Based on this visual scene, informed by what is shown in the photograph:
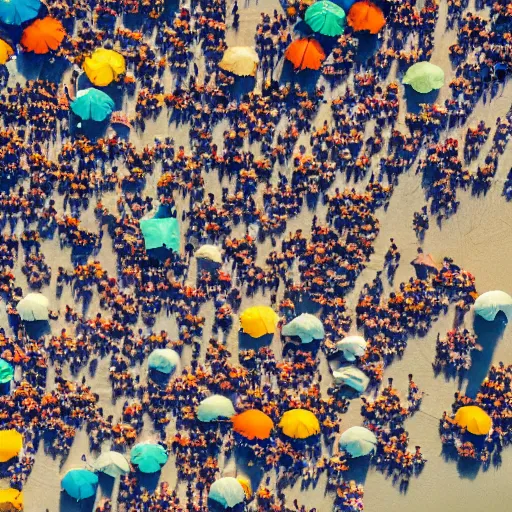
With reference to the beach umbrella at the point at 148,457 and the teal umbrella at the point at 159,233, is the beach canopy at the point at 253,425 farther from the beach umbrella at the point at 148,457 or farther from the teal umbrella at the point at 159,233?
the teal umbrella at the point at 159,233

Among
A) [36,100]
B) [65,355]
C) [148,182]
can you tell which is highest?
[36,100]

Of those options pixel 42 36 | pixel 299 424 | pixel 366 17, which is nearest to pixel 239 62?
pixel 366 17

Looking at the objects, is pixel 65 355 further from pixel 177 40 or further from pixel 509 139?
pixel 509 139

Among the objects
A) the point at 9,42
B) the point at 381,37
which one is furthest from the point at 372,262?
the point at 9,42

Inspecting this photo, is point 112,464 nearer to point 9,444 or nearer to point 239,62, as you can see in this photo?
point 9,444

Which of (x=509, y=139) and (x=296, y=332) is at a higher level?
(x=509, y=139)

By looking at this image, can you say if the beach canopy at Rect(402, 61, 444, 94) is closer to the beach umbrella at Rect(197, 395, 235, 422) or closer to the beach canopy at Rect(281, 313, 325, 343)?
the beach canopy at Rect(281, 313, 325, 343)

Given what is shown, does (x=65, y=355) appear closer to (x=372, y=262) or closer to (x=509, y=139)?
(x=372, y=262)
